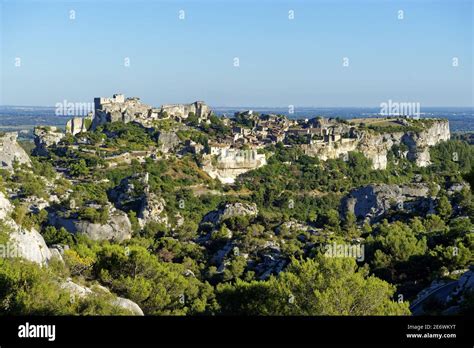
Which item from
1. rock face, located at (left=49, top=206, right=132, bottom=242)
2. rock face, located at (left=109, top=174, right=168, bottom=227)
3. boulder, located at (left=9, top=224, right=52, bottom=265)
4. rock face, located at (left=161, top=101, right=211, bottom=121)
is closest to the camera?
boulder, located at (left=9, top=224, right=52, bottom=265)

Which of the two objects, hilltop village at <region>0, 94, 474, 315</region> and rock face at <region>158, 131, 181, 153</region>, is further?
rock face at <region>158, 131, 181, 153</region>

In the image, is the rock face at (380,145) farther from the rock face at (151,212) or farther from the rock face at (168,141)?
the rock face at (151,212)

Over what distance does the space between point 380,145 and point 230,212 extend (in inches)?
1418

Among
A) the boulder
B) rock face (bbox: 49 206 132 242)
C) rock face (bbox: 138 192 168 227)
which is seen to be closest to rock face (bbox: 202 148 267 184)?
rock face (bbox: 138 192 168 227)

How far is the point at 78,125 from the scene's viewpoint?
66.9 metres

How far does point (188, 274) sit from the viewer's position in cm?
2370

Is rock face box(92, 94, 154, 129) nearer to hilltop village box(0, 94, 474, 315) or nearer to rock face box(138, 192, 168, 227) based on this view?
hilltop village box(0, 94, 474, 315)

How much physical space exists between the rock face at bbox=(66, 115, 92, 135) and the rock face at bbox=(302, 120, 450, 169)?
23.6 metres

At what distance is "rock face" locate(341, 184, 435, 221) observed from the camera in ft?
129

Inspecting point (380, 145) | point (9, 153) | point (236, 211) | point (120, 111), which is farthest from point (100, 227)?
point (380, 145)

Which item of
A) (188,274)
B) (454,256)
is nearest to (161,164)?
(188,274)

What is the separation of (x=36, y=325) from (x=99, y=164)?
43599 millimetres

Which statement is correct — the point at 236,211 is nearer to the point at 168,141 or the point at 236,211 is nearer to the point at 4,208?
the point at 4,208

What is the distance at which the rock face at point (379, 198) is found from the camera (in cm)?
3944
